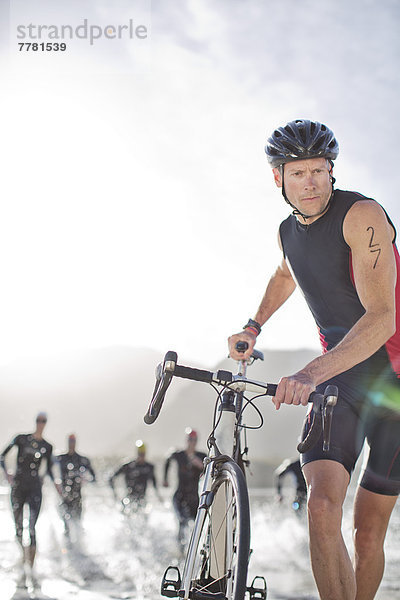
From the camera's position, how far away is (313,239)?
3357 millimetres

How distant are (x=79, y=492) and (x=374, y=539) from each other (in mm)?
11751

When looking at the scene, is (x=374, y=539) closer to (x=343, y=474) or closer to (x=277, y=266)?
(x=343, y=474)

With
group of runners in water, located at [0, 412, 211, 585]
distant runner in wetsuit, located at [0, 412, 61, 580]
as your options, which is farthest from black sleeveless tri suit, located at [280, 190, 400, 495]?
distant runner in wetsuit, located at [0, 412, 61, 580]

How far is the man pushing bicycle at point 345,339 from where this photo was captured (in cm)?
288

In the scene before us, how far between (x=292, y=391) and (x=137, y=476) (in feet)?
43.2

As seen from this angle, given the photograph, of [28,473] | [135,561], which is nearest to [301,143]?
[28,473]

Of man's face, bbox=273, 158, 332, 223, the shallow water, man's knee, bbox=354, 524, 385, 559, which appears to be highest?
man's face, bbox=273, 158, 332, 223

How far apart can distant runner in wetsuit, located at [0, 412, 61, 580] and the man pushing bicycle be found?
8.08 m

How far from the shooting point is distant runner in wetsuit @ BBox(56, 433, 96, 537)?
13695mm

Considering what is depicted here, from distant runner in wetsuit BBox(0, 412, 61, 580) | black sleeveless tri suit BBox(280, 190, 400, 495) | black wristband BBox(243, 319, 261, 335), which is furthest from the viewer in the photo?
distant runner in wetsuit BBox(0, 412, 61, 580)

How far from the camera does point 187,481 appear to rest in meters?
13.1

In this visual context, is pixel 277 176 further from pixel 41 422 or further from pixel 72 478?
pixel 72 478

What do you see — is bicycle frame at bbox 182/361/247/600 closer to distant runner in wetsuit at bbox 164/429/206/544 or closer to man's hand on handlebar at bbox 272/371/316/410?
man's hand on handlebar at bbox 272/371/316/410

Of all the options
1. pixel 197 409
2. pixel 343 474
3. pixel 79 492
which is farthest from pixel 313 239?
pixel 197 409
